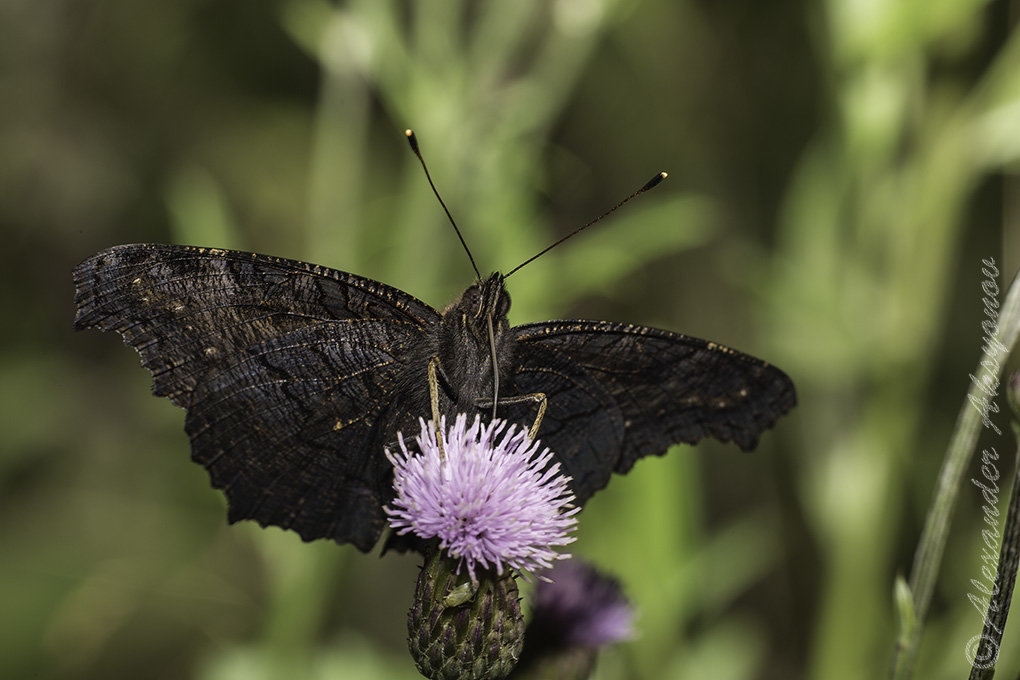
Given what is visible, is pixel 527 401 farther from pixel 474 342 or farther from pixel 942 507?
pixel 942 507

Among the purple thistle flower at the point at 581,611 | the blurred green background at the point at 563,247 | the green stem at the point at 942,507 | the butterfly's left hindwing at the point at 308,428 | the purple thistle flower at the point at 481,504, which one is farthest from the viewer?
the blurred green background at the point at 563,247

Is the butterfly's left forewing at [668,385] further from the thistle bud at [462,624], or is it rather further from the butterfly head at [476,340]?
the thistle bud at [462,624]

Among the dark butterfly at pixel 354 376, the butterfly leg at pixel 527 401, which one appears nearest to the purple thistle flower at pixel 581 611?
the dark butterfly at pixel 354 376

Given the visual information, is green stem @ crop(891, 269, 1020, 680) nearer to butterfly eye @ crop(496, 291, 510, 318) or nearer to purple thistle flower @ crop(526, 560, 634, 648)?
purple thistle flower @ crop(526, 560, 634, 648)

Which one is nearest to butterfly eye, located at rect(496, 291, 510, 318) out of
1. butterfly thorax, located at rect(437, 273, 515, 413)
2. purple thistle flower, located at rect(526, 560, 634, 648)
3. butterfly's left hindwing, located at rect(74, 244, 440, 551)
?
butterfly thorax, located at rect(437, 273, 515, 413)

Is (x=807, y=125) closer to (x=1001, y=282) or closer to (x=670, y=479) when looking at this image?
(x=1001, y=282)

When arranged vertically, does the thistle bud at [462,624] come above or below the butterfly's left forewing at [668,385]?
below
